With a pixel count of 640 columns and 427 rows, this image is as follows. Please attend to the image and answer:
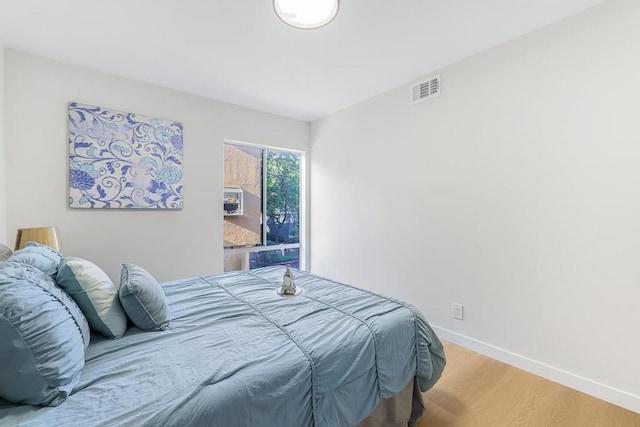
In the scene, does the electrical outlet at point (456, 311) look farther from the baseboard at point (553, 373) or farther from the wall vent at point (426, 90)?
the wall vent at point (426, 90)

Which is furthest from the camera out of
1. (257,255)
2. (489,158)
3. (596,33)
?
(257,255)

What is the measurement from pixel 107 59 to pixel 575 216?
3826mm

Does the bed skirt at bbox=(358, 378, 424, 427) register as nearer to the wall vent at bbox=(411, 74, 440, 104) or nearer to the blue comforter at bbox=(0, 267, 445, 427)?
the blue comforter at bbox=(0, 267, 445, 427)

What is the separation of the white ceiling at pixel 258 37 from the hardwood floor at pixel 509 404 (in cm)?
252

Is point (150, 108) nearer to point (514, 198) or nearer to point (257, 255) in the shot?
point (257, 255)

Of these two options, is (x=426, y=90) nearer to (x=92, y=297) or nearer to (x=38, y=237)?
(x=92, y=297)

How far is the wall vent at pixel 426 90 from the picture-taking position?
2.58 meters

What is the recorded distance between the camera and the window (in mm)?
3570

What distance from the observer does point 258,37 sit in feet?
6.81

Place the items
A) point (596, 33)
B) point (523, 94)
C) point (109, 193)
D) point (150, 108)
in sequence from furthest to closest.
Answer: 1. point (150, 108)
2. point (109, 193)
3. point (523, 94)
4. point (596, 33)

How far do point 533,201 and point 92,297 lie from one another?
275 centimetres

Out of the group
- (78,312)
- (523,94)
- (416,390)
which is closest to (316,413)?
(416,390)

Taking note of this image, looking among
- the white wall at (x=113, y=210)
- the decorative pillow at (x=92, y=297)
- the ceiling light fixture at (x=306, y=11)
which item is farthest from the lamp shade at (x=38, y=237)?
the ceiling light fixture at (x=306, y=11)

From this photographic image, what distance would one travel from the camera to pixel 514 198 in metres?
2.12
